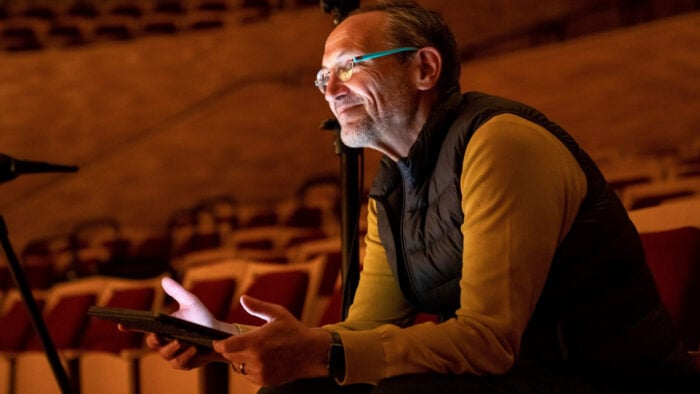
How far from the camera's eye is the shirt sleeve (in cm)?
35

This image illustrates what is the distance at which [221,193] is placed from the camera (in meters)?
2.68

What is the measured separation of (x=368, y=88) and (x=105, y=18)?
2.84 metres

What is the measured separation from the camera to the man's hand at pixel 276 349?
1.12 feet

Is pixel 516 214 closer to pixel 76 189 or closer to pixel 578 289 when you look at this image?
pixel 578 289

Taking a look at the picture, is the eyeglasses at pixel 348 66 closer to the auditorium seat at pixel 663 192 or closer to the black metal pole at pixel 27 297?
the black metal pole at pixel 27 297

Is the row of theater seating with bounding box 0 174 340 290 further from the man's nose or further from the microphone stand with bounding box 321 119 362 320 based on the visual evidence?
the man's nose

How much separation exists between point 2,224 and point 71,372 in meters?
0.53

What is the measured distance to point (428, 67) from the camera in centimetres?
44

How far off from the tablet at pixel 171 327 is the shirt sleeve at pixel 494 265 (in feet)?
0.21

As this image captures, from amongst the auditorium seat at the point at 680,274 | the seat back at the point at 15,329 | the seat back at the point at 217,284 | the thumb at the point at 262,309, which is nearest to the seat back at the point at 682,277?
the auditorium seat at the point at 680,274

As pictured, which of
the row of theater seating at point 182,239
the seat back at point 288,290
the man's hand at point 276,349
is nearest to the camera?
the man's hand at point 276,349

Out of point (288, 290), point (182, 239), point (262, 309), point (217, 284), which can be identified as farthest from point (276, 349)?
point (182, 239)

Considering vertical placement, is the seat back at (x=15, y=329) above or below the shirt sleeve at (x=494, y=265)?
below

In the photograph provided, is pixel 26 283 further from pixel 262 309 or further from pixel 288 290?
pixel 288 290
